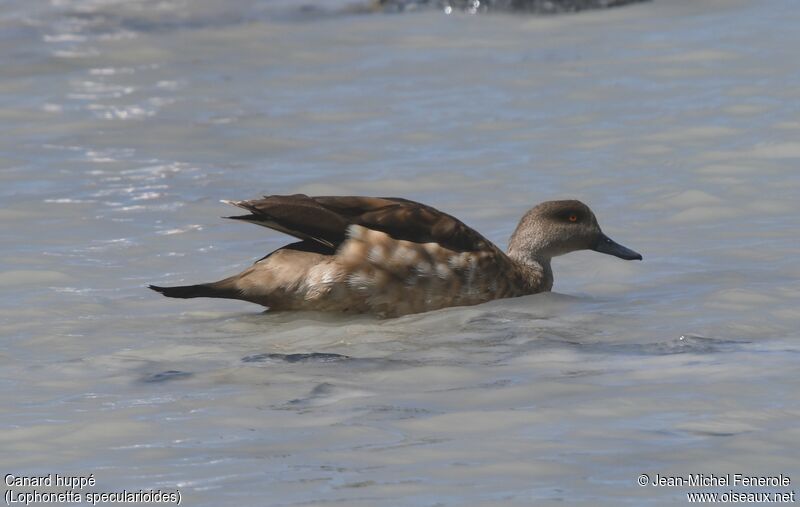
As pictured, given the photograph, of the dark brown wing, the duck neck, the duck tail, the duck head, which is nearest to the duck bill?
the duck head

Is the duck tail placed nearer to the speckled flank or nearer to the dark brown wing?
the speckled flank

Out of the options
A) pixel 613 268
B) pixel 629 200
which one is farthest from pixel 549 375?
pixel 629 200

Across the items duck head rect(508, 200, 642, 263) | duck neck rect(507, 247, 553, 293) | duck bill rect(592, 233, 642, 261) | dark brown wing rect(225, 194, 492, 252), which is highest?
dark brown wing rect(225, 194, 492, 252)

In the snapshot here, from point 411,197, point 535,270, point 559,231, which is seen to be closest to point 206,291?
point 535,270

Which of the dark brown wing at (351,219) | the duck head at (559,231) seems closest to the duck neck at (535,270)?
the duck head at (559,231)

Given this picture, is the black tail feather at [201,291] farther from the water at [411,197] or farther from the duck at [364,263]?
the water at [411,197]

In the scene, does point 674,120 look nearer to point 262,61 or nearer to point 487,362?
point 262,61

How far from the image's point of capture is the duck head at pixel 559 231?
10.2m

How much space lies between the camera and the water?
6.54 metres

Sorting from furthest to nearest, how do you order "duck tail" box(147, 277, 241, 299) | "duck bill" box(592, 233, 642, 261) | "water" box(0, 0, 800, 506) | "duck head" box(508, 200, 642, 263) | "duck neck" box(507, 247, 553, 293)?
1. "duck head" box(508, 200, 642, 263)
2. "duck bill" box(592, 233, 642, 261)
3. "duck neck" box(507, 247, 553, 293)
4. "duck tail" box(147, 277, 241, 299)
5. "water" box(0, 0, 800, 506)

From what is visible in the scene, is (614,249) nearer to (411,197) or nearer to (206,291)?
(206,291)

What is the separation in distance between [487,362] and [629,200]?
15.0ft

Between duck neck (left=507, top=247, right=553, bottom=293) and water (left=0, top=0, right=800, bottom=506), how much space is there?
0.10 metres

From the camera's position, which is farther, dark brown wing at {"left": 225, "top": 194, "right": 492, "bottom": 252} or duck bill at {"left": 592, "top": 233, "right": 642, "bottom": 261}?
duck bill at {"left": 592, "top": 233, "right": 642, "bottom": 261}
